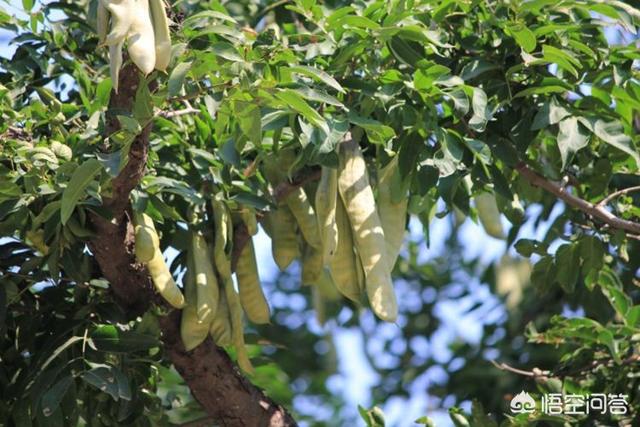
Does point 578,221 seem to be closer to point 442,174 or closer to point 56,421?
point 442,174

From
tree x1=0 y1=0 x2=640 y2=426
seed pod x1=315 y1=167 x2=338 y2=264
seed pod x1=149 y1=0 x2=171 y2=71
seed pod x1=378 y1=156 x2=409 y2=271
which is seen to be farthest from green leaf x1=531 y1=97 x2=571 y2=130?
seed pod x1=149 y1=0 x2=171 y2=71

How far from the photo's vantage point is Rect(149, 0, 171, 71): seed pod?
5.76 ft

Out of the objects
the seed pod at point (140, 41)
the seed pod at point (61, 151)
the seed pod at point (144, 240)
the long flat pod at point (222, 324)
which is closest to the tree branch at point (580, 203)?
the long flat pod at point (222, 324)

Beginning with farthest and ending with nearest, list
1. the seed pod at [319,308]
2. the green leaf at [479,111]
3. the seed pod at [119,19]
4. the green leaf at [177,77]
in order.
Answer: the seed pod at [319,308], the green leaf at [479,111], the green leaf at [177,77], the seed pod at [119,19]

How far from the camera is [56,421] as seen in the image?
2201mm

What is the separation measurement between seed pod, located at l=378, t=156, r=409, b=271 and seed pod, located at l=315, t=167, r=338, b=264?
11 cm

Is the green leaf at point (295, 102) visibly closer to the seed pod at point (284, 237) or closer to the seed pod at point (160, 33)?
the seed pod at point (160, 33)

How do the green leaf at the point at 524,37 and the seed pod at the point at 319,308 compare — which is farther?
the seed pod at the point at 319,308

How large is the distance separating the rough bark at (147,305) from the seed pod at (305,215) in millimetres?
293

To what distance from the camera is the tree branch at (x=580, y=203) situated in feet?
8.05

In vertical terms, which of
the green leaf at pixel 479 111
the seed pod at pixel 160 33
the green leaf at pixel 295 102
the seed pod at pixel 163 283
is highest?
the seed pod at pixel 160 33

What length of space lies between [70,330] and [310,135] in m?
0.60

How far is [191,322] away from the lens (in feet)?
7.54

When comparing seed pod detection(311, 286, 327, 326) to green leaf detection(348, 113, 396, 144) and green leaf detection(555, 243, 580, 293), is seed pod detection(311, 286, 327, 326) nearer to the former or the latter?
green leaf detection(555, 243, 580, 293)
